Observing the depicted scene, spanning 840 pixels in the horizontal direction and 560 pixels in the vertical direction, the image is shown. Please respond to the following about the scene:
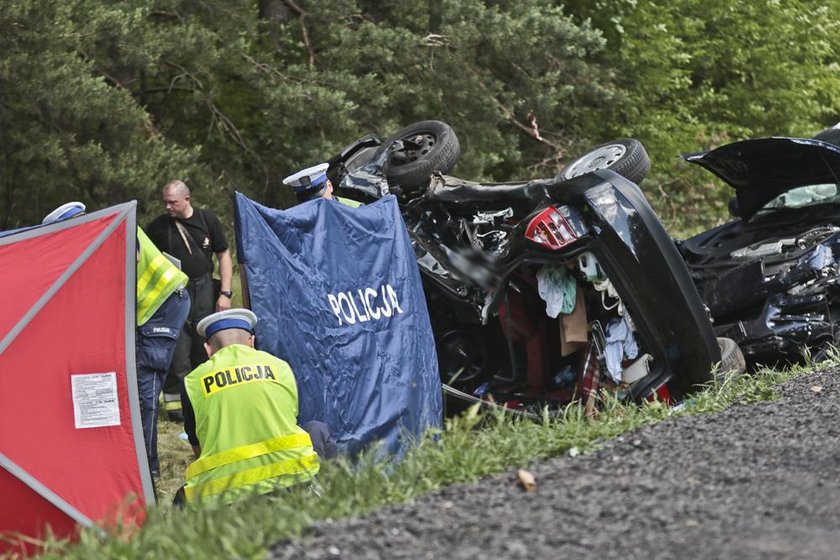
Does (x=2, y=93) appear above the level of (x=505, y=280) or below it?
above

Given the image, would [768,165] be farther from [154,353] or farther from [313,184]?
[154,353]

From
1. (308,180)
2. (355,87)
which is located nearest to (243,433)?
(308,180)

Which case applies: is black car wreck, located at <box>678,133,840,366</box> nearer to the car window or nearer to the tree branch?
the car window

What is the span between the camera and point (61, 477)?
5.94m

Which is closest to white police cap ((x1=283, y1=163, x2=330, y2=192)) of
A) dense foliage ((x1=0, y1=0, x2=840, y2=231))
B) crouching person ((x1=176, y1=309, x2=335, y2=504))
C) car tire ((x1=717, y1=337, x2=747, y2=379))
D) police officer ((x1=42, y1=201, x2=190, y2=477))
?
police officer ((x1=42, y1=201, x2=190, y2=477))

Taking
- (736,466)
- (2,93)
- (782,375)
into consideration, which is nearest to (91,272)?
(736,466)

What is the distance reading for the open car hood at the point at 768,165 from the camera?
349 inches

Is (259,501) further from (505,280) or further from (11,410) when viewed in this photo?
(505,280)

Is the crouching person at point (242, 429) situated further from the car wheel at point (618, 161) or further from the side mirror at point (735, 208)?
the side mirror at point (735, 208)

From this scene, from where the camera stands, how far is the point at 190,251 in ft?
32.2

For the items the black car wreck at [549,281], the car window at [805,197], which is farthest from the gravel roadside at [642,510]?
the car window at [805,197]

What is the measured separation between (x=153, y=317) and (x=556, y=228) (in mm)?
2520

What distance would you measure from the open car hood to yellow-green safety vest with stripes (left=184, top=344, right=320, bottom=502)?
457cm

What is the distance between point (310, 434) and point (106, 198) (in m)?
8.37
